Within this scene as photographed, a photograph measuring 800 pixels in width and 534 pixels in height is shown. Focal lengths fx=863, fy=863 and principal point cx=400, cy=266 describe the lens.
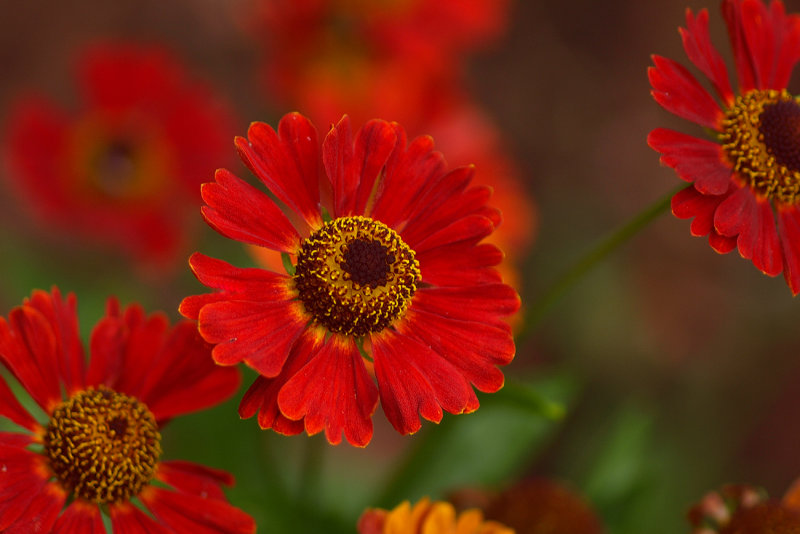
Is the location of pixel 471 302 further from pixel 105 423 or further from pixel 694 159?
pixel 105 423

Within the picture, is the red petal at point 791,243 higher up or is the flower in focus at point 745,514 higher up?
the red petal at point 791,243

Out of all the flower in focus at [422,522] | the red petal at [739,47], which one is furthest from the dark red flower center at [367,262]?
the red petal at [739,47]

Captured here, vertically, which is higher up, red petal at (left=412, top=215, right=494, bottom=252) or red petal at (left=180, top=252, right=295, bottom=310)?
red petal at (left=412, top=215, right=494, bottom=252)

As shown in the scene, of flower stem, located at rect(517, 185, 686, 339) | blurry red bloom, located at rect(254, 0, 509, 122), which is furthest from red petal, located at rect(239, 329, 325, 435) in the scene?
blurry red bloom, located at rect(254, 0, 509, 122)

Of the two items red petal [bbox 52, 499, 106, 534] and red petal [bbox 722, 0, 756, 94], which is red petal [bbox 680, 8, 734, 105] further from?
red petal [bbox 52, 499, 106, 534]

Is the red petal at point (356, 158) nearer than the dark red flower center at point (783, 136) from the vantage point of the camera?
Yes

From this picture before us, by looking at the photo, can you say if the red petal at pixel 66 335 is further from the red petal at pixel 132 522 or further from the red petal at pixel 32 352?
the red petal at pixel 132 522
